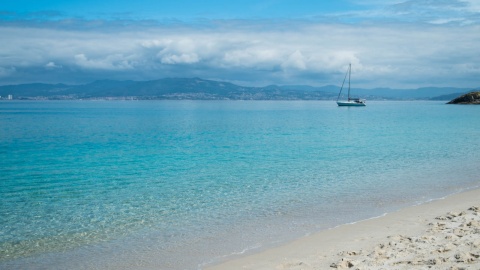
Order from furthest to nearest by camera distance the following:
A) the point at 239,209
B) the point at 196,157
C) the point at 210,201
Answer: the point at 196,157
the point at 210,201
the point at 239,209

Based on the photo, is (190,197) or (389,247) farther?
(190,197)

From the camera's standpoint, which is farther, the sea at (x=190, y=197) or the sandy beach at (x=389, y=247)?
the sea at (x=190, y=197)

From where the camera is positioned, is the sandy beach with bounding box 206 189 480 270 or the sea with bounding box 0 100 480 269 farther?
the sea with bounding box 0 100 480 269

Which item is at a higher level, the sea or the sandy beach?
the sandy beach

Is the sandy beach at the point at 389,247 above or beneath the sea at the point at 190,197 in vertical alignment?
above

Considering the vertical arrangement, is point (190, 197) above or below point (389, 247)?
below

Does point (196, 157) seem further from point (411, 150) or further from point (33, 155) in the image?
point (411, 150)

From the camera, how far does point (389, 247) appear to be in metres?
12.1

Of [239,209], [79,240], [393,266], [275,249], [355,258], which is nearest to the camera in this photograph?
[393,266]

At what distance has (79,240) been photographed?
14438mm

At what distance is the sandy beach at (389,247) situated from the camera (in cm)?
1062

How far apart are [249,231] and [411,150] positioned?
31.3 metres

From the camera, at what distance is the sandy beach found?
1062 centimetres

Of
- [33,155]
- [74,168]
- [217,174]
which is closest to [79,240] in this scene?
[217,174]
